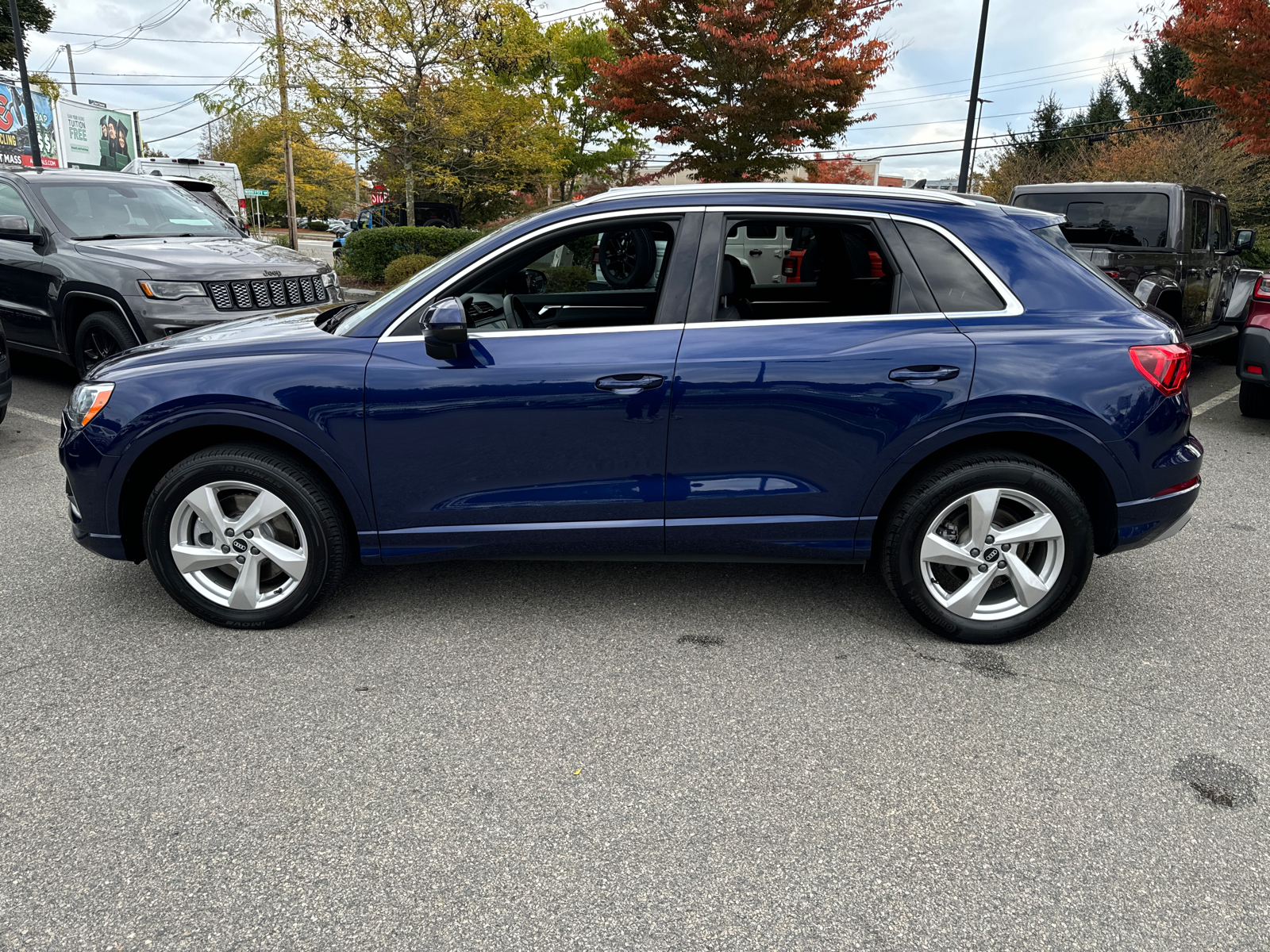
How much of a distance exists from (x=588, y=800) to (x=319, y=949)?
0.82 meters

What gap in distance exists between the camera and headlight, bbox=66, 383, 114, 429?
3.58m

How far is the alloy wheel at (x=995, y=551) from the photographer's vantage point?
11.3ft

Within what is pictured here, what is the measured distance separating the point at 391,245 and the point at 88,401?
1332cm

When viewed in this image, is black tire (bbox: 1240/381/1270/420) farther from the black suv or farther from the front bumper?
the black suv

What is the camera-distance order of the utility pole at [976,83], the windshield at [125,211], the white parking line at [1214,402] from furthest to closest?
the utility pole at [976,83] < the white parking line at [1214,402] < the windshield at [125,211]

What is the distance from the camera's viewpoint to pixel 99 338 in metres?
7.14

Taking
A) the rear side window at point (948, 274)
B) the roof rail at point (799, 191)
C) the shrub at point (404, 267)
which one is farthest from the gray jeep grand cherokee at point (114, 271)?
the shrub at point (404, 267)

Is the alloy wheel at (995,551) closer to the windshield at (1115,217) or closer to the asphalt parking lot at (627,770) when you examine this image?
the asphalt parking lot at (627,770)

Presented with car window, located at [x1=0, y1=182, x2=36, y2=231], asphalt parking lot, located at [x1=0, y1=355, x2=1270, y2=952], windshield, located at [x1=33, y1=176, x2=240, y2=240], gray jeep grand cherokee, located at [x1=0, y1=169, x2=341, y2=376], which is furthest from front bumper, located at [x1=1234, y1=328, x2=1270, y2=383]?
car window, located at [x1=0, y1=182, x2=36, y2=231]

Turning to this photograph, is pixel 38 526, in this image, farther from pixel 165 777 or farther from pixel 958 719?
pixel 958 719

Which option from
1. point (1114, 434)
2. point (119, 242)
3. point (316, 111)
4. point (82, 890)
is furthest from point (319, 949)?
point (316, 111)

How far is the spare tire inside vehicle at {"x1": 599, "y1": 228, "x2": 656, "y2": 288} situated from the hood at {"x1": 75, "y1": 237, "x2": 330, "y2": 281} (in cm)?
397

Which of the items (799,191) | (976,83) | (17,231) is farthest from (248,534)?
(976,83)

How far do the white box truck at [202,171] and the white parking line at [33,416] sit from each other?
1568 centimetres
